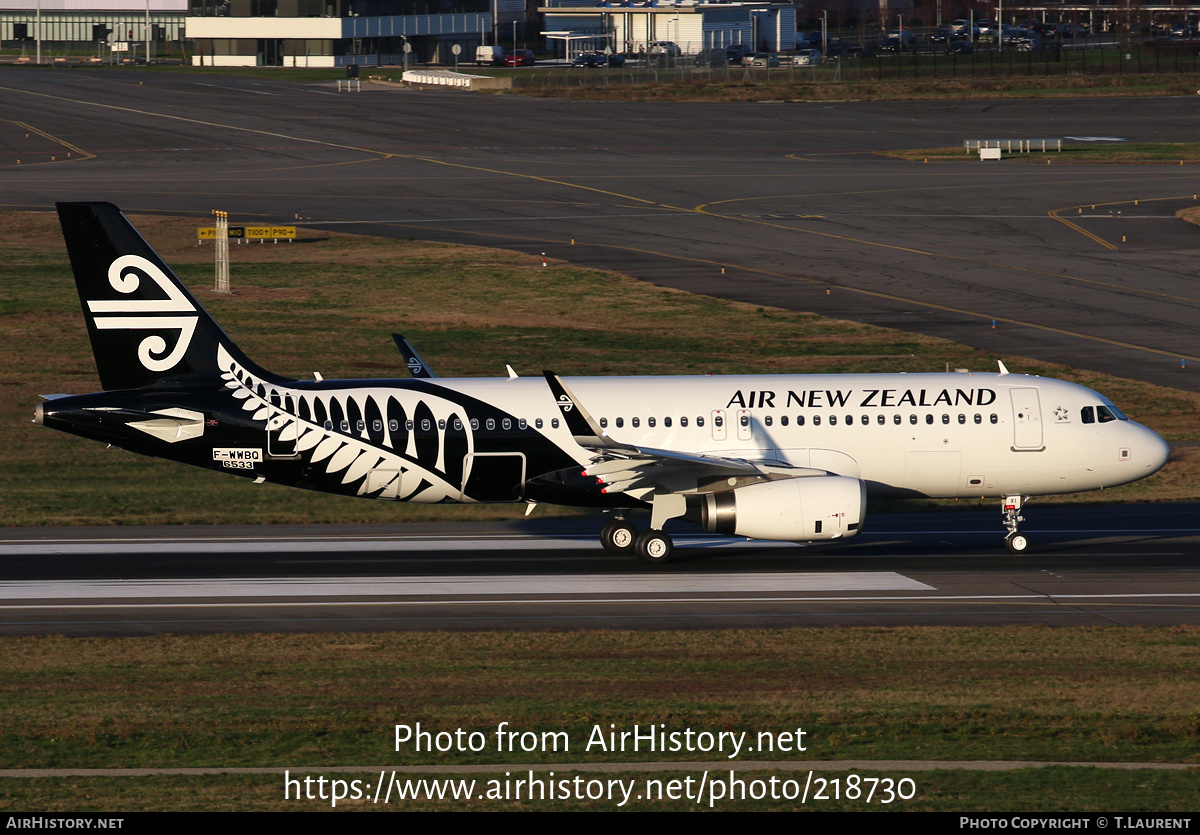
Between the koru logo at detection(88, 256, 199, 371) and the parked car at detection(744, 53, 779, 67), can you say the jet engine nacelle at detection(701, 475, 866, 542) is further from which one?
the parked car at detection(744, 53, 779, 67)

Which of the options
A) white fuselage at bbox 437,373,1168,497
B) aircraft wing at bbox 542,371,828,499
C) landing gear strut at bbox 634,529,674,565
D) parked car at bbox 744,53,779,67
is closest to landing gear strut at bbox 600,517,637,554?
landing gear strut at bbox 634,529,674,565

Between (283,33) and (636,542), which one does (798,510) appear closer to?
(636,542)

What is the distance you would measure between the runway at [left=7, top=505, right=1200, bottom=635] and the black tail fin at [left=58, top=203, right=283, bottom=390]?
5027 millimetres

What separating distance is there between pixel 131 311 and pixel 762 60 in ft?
465

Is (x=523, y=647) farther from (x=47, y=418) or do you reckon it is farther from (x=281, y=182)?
(x=281, y=182)

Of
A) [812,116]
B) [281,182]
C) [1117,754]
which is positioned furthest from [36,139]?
[1117,754]

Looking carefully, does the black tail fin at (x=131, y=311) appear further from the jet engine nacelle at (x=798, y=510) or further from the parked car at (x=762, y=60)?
the parked car at (x=762, y=60)

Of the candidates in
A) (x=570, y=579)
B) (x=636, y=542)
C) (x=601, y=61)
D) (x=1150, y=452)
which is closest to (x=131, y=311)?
(x=570, y=579)

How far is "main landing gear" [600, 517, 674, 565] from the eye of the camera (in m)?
37.0

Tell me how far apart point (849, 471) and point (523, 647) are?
1176cm

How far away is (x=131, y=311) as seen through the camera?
3647cm

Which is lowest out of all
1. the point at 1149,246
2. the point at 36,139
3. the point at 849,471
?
the point at 849,471

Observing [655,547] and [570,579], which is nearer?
[570,579]

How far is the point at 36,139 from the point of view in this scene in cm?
11975
